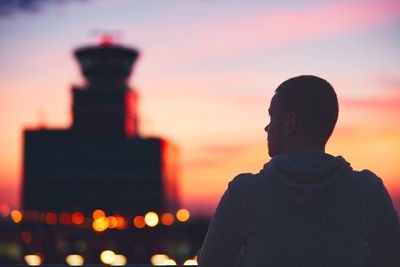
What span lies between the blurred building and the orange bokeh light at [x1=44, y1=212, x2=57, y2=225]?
1284mm

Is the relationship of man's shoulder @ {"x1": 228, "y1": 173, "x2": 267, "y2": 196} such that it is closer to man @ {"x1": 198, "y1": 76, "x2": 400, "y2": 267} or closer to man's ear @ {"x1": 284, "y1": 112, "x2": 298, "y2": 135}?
man @ {"x1": 198, "y1": 76, "x2": 400, "y2": 267}

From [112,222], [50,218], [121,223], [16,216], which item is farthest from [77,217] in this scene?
[16,216]

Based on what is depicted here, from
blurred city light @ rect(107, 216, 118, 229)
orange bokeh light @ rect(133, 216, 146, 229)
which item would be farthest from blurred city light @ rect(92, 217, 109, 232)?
orange bokeh light @ rect(133, 216, 146, 229)

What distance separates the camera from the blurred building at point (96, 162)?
129m

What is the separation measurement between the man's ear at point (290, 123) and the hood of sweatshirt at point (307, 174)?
0.24 ft

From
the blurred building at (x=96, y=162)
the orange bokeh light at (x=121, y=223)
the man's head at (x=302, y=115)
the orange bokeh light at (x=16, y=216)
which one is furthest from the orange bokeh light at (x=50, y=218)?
the man's head at (x=302, y=115)

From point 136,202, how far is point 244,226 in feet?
441

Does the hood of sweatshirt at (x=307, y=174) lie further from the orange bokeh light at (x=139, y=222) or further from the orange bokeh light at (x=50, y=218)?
the orange bokeh light at (x=139, y=222)

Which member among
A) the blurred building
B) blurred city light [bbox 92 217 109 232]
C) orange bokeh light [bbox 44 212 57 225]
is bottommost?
blurred city light [bbox 92 217 109 232]

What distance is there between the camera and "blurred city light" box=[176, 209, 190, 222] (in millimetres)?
151788

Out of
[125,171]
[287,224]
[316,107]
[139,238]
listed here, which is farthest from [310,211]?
[139,238]

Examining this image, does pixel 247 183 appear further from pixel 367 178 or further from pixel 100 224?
pixel 100 224

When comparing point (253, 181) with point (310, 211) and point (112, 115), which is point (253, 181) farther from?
point (112, 115)

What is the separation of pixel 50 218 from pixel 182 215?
33.4 metres
